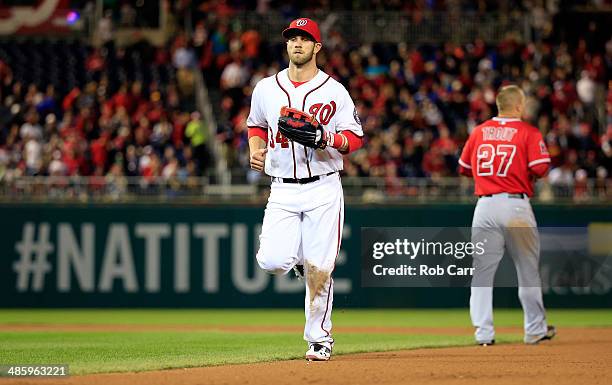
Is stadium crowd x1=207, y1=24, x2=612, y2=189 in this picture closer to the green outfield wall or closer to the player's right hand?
the green outfield wall

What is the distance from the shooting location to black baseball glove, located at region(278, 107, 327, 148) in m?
8.45

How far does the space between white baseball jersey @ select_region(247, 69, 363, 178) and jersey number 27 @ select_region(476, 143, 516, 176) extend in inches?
95.2


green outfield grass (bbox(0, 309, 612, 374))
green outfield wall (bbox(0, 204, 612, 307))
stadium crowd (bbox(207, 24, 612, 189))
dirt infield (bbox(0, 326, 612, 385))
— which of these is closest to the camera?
dirt infield (bbox(0, 326, 612, 385))

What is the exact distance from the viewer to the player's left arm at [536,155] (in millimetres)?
11031

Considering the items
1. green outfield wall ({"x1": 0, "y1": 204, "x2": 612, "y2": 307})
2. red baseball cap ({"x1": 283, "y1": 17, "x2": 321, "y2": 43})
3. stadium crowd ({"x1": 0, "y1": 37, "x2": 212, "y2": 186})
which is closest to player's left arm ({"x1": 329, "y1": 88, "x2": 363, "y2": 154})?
red baseball cap ({"x1": 283, "y1": 17, "x2": 321, "y2": 43})

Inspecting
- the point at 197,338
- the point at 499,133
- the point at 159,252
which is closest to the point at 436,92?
the point at 159,252

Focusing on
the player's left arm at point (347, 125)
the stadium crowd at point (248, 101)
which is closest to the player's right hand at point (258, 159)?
the player's left arm at point (347, 125)

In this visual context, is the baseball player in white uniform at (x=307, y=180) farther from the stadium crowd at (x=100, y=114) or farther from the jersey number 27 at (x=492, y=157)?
the stadium crowd at (x=100, y=114)

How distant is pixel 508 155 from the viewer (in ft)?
36.2

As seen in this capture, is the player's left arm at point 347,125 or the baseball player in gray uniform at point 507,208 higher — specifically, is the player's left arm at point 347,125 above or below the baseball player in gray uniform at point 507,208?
above

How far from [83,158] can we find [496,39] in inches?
421

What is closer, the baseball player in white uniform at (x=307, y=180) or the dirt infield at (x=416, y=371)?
the dirt infield at (x=416, y=371)

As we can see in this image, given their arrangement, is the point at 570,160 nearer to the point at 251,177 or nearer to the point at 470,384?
the point at 251,177

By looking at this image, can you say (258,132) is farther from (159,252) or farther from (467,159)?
(159,252)
